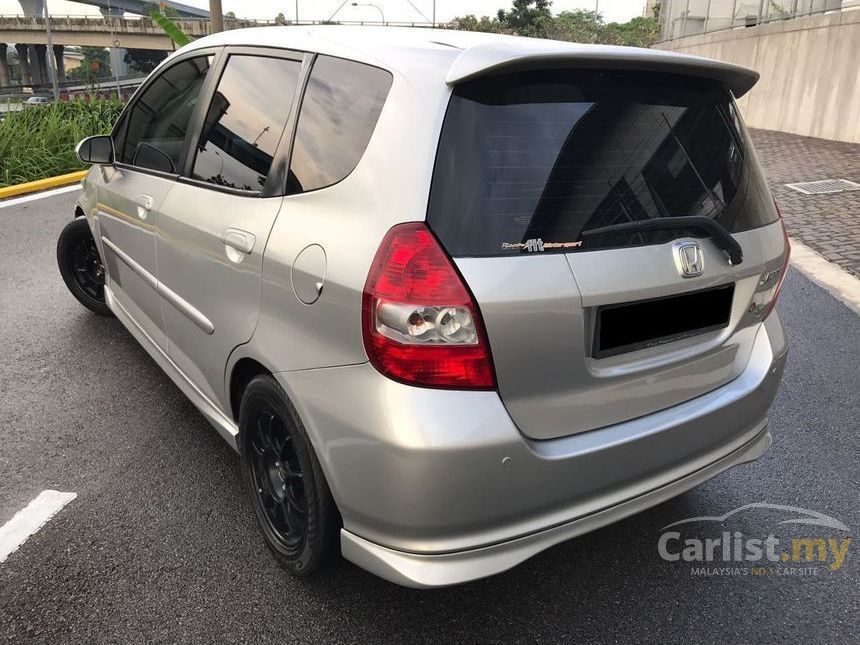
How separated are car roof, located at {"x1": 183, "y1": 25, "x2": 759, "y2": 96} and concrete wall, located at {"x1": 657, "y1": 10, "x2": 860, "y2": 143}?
14.0 metres

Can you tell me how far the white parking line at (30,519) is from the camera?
2.68 meters

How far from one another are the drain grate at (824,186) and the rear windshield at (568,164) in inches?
351

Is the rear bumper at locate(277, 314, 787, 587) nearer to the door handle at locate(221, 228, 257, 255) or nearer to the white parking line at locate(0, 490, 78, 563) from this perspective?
the door handle at locate(221, 228, 257, 255)

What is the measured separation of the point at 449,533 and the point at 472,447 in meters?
0.25

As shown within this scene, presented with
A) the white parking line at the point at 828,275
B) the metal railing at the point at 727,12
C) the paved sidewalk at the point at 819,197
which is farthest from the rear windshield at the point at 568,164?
the metal railing at the point at 727,12

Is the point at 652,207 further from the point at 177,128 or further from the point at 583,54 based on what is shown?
the point at 177,128

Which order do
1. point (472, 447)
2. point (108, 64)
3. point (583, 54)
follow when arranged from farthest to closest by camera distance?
point (108, 64)
point (583, 54)
point (472, 447)

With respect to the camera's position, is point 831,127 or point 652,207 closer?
point 652,207

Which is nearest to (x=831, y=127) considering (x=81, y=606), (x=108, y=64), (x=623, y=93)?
(x=623, y=93)

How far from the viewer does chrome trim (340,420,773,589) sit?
6.25 feet

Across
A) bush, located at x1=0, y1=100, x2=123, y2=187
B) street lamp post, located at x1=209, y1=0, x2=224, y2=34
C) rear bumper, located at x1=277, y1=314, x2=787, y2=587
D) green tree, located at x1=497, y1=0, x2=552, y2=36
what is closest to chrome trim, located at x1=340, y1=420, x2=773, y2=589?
rear bumper, located at x1=277, y1=314, x2=787, y2=587

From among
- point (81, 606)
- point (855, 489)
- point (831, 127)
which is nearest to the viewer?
point (81, 606)

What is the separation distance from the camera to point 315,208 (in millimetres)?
2164

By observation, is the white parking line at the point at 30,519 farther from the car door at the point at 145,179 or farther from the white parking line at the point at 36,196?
the white parking line at the point at 36,196
